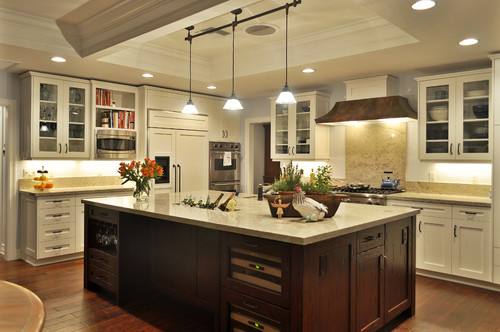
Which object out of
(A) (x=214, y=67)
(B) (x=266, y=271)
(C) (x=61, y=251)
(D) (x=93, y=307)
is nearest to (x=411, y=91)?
(A) (x=214, y=67)

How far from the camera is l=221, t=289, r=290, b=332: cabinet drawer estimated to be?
2473 millimetres

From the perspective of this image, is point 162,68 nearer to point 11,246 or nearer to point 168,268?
point 168,268

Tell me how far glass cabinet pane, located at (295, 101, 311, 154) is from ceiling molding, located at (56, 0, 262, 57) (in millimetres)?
2942

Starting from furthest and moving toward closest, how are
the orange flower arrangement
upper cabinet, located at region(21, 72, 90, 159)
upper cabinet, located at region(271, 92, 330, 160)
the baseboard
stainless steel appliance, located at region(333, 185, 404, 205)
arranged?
upper cabinet, located at region(271, 92, 330, 160)
upper cabinet, located at region(21, 72, 90, 159)
stainless steel appliance, located at region(333, 185, 404, 205)
the baseboard
the orange flower arrangement

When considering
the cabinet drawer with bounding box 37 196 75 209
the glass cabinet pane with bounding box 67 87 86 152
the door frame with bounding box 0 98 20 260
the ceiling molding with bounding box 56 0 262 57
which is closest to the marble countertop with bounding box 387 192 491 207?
the ceiling molding with bounding box 56 0 262 57

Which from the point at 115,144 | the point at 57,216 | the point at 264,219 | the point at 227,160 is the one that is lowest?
the point at 57,216

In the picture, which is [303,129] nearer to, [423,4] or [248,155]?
[248,155]

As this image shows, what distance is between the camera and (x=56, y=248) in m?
5.20

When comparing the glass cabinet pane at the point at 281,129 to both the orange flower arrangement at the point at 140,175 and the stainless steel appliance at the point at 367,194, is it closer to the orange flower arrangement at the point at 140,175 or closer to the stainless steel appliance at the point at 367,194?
the stainless steel appliance at the point at 367,194

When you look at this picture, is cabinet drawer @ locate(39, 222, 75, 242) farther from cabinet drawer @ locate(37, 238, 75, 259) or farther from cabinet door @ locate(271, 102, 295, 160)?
cabinet door @ locate(271, 102, 295, 160)

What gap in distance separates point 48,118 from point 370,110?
167 inches

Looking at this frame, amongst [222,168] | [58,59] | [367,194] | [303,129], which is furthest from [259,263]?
[222,168]

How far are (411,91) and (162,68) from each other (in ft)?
10.8

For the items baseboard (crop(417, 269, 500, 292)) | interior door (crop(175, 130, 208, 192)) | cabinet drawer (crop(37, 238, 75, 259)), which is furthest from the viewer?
interior door (crop(175, 130, 208, 192))
